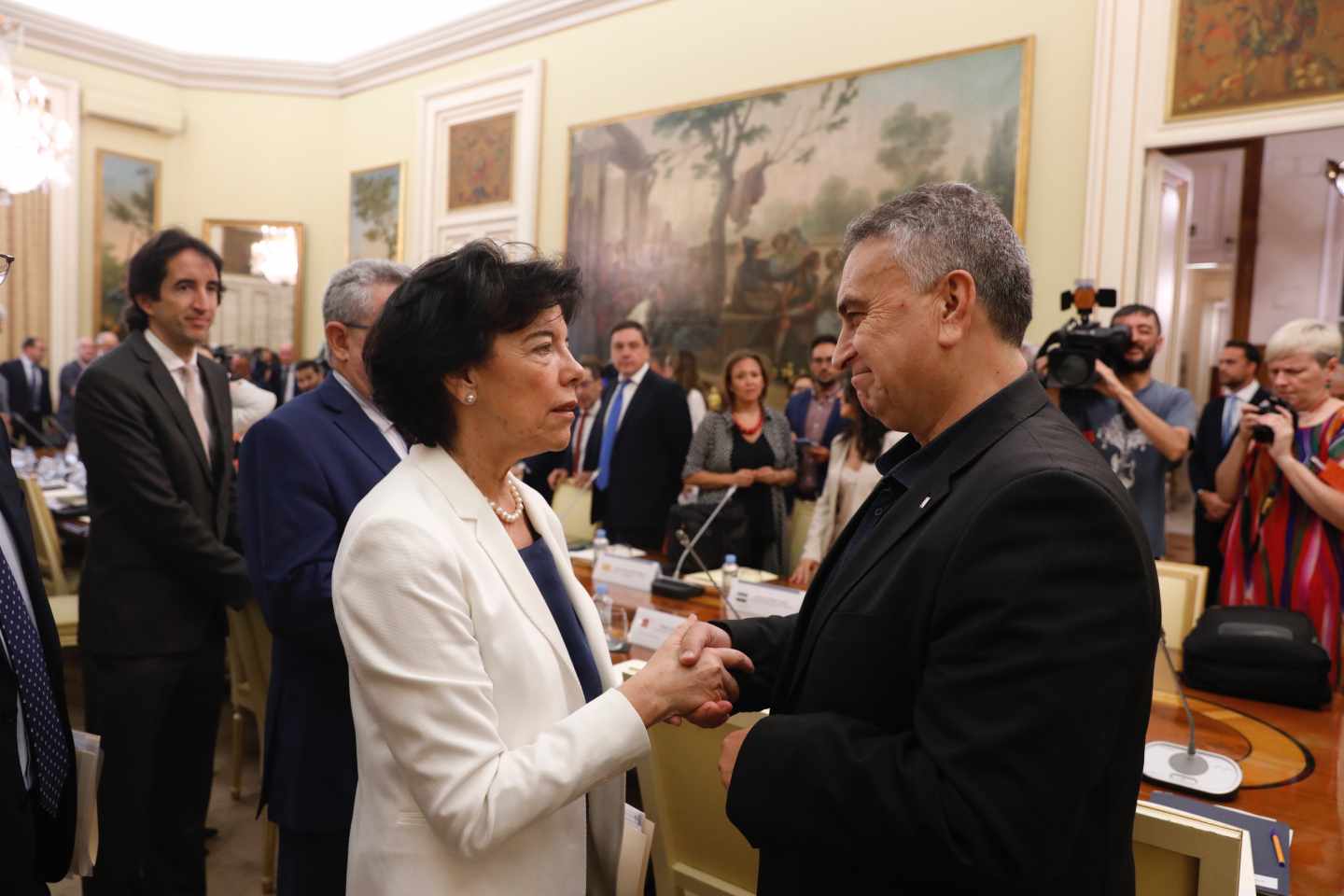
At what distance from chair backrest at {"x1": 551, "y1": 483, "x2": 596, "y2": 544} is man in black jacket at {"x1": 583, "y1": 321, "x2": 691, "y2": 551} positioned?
227mm

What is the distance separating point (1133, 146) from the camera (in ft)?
17.9

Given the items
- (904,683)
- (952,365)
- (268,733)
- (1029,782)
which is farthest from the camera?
(268,733)

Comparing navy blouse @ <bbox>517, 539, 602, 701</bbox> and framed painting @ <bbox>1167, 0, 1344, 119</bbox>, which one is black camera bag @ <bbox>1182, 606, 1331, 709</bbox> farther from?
framed painting @ <bbox>1167, 0, 1344, 119</bbox>

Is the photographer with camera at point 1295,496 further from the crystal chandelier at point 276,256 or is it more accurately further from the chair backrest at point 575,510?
the crystal chandelier at point 276,256

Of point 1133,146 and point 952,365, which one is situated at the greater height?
point 1133,146

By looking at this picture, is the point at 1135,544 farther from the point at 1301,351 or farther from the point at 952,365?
the point at 1301,351

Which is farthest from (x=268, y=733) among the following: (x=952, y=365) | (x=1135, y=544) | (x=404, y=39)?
(x=404, y=39)

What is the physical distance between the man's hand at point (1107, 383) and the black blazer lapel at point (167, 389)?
3.24 m

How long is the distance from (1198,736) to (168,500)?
2611mm

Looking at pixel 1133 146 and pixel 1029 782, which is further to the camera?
pixel 1133 146

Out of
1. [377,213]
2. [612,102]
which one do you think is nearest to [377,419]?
[612,102]

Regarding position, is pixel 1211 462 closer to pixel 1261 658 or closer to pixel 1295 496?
pixel 1295 496

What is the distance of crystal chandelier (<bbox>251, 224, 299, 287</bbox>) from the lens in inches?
436

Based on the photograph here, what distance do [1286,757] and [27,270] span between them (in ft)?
38.2
